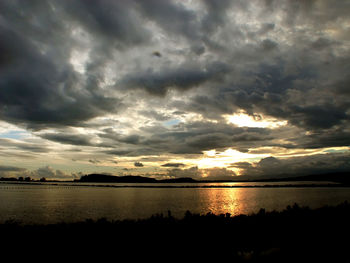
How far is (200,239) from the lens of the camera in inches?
751

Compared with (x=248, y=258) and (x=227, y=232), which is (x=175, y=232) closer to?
(x=227, y=232)

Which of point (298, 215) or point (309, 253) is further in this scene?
point (298, 215)

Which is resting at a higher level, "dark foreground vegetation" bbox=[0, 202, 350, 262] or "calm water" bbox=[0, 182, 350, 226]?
"dark foreground vegetation" bbox=[0, 202, 350, 262]

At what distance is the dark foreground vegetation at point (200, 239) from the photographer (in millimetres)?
12319

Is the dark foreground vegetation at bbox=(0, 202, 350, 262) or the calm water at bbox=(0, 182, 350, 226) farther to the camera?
the calm water at bbox=(0, 182, 350, 226)

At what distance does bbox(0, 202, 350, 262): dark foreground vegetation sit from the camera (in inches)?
485

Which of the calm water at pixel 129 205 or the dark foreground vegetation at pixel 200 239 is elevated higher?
the dark foreground vegetation at pixel 200 239

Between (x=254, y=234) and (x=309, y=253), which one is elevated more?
(x=309, y=253)

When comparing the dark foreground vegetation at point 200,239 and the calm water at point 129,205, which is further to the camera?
the calm water at point 129,205

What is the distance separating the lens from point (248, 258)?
34.7ft

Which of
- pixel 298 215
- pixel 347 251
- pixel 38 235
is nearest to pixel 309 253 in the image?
pixel 347 251

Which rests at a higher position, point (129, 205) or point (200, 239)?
point (200, 239)

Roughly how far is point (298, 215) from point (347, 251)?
16.3 meters

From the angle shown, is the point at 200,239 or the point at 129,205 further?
the point at 129,205
